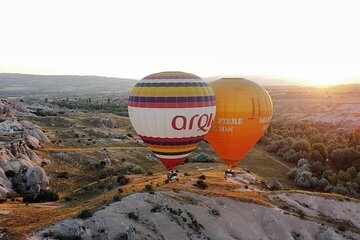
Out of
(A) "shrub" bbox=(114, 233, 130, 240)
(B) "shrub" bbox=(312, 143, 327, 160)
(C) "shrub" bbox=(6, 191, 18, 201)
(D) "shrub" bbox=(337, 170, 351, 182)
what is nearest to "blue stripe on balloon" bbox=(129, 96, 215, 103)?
(A) "shrub" bbox=(114, 233, 130, 240)

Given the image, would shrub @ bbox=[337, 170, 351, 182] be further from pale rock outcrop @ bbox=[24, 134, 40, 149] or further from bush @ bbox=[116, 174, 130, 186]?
pale rock outcrop @ bbox=[24, 134, 40, 149]

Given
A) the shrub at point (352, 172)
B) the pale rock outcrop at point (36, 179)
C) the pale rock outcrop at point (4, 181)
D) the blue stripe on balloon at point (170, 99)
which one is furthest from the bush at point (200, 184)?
the shrub at point (352, 172)

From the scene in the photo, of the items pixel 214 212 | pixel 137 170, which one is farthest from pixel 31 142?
pixel 214 212

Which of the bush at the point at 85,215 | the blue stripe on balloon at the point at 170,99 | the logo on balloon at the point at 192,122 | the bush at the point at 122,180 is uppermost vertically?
the blue stripe on balloon at the point at 170,99

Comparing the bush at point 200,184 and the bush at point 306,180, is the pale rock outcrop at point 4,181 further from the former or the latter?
the bush at point 306,180

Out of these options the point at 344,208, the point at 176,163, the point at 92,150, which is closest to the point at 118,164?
the point at 92,150

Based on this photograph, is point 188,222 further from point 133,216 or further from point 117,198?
point 117,198
